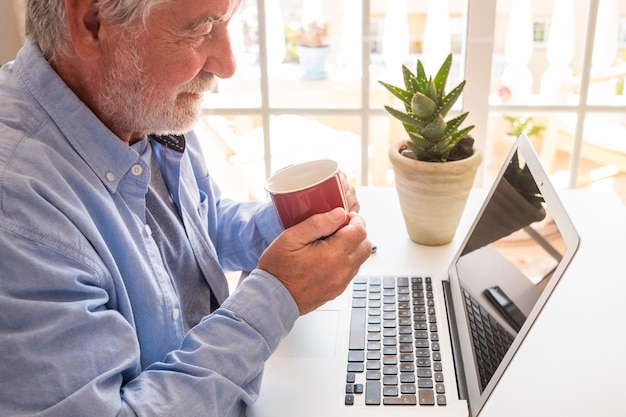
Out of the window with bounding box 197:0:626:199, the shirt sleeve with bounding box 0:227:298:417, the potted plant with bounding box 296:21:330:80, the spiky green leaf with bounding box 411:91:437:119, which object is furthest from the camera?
the potted plant with bounding box 296:21:330:80

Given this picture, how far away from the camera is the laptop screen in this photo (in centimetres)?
86

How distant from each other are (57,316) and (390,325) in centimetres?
54

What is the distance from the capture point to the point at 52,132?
35.5 inches

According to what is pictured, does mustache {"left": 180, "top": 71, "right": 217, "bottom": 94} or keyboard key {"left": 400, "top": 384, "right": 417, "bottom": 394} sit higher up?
mustache {"left": 180, "top": 71, "right": 217, "bottom": 94}

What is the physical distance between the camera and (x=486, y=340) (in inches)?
36.2

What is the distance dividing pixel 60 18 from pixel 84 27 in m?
0.04

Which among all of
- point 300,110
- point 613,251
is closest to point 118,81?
point 613,251

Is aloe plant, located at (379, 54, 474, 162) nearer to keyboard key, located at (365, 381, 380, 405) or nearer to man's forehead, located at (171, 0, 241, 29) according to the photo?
man's forehead, located at (171, 0, 241, 29)

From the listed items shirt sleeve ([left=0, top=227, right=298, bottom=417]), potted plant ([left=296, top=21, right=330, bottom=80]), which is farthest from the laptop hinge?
potted plant ([left=296, top=21, right=330, bottom=80])

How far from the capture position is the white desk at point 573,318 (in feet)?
3.01

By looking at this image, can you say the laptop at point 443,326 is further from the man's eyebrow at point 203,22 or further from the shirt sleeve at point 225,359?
the man's eyebrow at point 203,22

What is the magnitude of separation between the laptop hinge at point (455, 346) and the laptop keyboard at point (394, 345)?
2cm

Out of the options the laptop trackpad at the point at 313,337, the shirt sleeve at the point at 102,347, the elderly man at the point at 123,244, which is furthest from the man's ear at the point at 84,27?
the laptop trackpad at the point at 313,337

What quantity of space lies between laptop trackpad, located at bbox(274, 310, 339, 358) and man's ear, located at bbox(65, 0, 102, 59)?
540mm
